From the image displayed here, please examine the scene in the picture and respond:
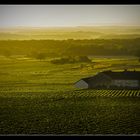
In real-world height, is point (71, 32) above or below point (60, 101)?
above

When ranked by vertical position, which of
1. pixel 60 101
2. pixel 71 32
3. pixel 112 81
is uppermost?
pixel 71 32

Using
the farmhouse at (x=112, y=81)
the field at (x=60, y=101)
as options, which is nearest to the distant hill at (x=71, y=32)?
the field at (x=60, y=101)

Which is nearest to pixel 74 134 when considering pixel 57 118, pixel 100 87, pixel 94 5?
pixel 57 118

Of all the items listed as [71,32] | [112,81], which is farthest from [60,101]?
[71,32]

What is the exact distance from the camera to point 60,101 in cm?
463

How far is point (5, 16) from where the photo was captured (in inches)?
182

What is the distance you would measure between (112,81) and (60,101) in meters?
0.75

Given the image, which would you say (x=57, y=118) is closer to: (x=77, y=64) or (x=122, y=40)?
(x=77, y=64)

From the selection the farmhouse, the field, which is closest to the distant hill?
the field

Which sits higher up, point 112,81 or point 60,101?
point 112,81

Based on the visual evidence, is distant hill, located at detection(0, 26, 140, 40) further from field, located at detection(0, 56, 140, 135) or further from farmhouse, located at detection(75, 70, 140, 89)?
farmhouse, located at detection(75, 70, 140, 89)

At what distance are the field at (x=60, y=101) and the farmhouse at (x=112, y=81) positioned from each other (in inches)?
2.6

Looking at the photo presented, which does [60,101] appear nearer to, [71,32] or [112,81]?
[112,81]

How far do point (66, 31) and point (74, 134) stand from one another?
4.45 feet
